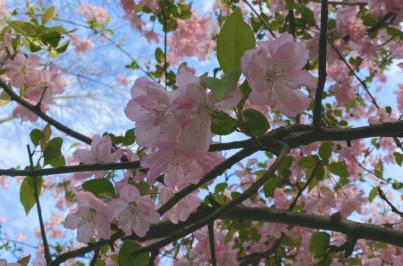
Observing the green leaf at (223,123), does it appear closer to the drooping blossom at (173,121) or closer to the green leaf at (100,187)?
the drooping blossom at (173,121)

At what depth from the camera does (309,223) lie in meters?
Result: 1.26

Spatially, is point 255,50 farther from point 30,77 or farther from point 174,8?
point 174,8

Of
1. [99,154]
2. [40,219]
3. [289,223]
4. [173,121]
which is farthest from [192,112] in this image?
[289,223]

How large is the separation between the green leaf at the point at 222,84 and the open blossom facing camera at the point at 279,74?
2cm

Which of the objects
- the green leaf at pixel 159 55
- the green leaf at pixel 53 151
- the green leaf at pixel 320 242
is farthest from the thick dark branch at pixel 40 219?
the green leaf at pixel 159 55

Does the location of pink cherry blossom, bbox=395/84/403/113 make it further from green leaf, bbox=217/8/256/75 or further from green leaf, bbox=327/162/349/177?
green leaf, bbox=217/8/256/75

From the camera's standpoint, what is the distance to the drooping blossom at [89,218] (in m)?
1.00

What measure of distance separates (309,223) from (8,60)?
106 cm

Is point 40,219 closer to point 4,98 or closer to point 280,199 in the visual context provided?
point 4,98

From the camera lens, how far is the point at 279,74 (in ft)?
2.40

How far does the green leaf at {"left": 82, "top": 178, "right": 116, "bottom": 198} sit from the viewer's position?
39.5 inches

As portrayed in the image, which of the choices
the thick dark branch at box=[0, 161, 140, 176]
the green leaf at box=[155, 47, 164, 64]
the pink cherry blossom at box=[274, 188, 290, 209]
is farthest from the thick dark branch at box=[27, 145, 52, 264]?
the pink cherry blossom at box=[274, 188, 290, 209]

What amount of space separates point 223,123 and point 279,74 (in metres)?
0.12

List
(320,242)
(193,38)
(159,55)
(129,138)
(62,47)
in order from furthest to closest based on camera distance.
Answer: (193,38), (159,55), (62,47), (320,242), (129,138)
